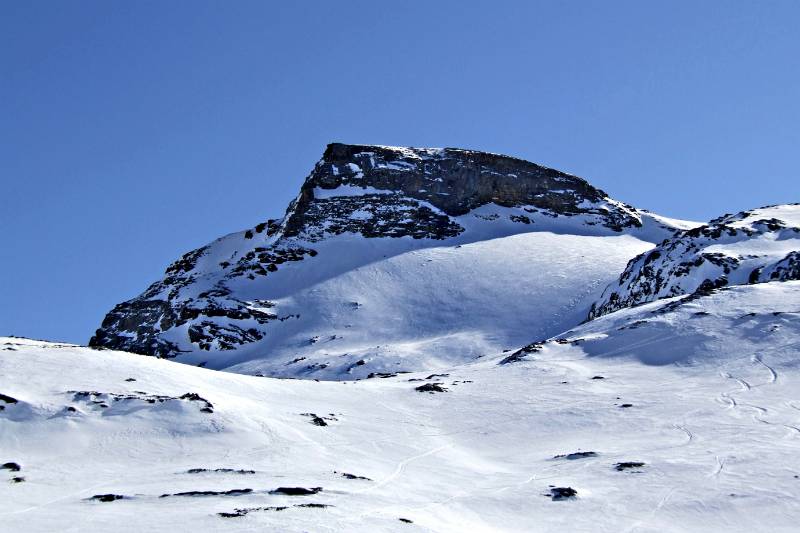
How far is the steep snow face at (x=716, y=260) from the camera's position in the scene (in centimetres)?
7038

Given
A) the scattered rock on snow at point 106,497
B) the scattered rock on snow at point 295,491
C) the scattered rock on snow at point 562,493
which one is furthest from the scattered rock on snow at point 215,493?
the scattered rock on snow at point 562,493

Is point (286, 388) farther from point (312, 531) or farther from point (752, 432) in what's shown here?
point (312, 531)

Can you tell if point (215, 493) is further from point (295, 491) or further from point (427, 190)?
point (427, 190)

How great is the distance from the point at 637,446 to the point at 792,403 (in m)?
8.04

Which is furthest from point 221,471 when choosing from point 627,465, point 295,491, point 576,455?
point 627,465

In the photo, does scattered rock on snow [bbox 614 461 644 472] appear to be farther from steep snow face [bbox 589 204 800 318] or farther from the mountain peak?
the mountain peak

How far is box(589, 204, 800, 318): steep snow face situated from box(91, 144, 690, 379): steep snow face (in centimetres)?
812

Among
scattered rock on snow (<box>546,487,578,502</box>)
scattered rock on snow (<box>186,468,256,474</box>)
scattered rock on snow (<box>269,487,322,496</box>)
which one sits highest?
scattered rock on snow (<box>186,468,256,474</box>)

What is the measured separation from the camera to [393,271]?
101625 mm

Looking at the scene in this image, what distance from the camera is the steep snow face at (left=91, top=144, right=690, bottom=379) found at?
84.1 meters

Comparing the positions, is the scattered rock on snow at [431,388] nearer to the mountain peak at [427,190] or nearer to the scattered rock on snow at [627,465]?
the scattered rock on snow at [627,465]

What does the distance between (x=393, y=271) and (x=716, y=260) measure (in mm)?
38131

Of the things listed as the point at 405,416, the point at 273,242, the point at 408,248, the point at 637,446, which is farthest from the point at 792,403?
the point at 273,242

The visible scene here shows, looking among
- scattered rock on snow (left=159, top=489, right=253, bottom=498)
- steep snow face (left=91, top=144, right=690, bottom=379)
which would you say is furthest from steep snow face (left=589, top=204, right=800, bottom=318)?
scattered rock on snow (left=159, top=489, right=253, bottom=498)
